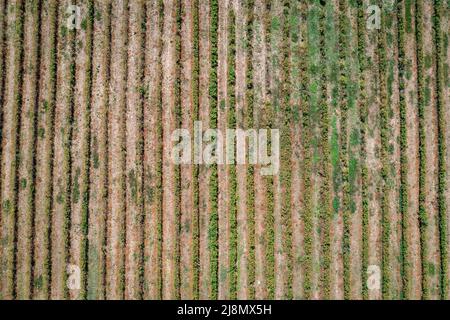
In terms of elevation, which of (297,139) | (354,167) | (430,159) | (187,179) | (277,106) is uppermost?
(277,106)

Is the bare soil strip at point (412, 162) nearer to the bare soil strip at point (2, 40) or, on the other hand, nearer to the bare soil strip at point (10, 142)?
the bare soil strip at point (10, 142)

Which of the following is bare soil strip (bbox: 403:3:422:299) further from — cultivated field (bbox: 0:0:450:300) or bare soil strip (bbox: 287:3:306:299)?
bare soil strip (bbox: 287:3:306:299)

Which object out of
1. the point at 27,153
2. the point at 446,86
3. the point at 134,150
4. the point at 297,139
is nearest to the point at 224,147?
the point at 297,139

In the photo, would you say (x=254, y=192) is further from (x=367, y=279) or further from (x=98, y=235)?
(x=98, y=235)

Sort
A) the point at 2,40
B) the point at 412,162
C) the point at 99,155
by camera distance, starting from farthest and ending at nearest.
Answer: the point at 2,40
the point at 99,155
the point at 412,162

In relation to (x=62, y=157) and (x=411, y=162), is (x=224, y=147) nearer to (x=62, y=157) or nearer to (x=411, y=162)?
(x=62, y=157)
